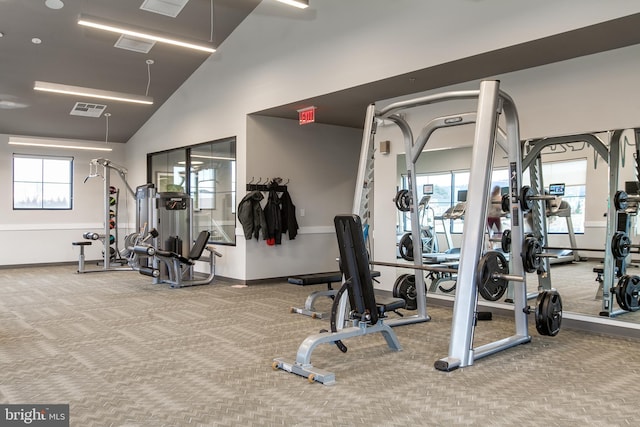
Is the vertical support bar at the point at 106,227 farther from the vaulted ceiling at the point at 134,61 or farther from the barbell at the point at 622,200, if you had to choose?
the barbell at the point at 622,200

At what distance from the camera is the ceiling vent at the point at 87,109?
9.31 metres

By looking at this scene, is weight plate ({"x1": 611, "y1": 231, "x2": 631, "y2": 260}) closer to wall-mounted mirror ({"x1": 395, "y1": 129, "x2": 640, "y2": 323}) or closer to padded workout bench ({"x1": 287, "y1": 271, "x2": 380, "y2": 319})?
wall-mounted mirror ({"x1": 395, "y1": 129, "x2": 640, "y2": 323})

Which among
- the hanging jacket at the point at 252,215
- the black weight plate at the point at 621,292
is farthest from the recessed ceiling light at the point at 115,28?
the black weight plate at the point at 621,292

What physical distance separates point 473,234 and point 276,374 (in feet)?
5.55

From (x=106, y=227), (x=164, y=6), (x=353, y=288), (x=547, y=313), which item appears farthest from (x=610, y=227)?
(x=106, y=227)

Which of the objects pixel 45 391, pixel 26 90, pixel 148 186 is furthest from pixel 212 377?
pixel 26 90

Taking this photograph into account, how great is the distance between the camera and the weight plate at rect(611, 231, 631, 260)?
15.7ft

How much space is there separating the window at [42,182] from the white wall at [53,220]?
0.10 meters

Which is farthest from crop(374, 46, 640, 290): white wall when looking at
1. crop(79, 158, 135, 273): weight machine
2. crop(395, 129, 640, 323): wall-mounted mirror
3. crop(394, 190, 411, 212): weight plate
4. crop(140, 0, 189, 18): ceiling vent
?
crop(79, 158, 135, 273): weight machine

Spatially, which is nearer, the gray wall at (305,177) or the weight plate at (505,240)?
the weight plate at (505,240)

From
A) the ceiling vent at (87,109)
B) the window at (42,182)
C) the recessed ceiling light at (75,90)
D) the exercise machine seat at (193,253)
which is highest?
the ceiling vent at (87,109)

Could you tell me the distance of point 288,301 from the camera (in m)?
6.46

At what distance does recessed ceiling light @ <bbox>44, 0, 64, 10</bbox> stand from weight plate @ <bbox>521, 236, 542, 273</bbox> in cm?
621

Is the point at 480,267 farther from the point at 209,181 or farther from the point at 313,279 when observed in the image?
the point at 209,181
